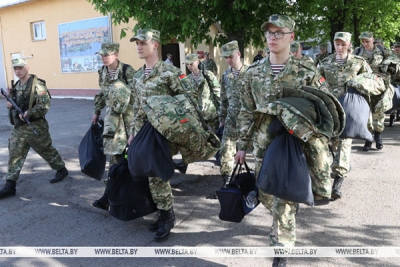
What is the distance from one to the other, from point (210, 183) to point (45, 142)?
2.66 m

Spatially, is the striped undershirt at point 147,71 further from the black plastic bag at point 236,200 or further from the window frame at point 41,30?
the window frame at point 41,30

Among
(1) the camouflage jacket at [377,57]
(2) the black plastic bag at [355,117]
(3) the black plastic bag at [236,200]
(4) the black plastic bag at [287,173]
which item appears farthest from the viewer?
(1) the camouflage jacket at [377,57]

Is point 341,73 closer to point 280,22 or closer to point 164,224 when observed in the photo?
point 280,22

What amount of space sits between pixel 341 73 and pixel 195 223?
2.88m

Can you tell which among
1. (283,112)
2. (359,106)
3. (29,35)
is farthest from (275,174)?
(29,35)

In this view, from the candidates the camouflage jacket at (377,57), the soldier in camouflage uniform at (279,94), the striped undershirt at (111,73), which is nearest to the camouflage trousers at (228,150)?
the striped undershirt at (111,73)

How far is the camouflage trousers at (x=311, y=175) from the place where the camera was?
9.75ft

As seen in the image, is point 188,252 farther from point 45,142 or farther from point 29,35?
point 29,35

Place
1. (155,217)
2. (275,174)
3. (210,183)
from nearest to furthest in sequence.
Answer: (275,174) → (155,217) → (210,183)

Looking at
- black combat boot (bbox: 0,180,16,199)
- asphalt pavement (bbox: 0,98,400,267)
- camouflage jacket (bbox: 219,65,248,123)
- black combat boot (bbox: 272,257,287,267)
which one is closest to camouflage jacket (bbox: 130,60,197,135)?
asphalt pavement (bbox: 0,98,400,267)

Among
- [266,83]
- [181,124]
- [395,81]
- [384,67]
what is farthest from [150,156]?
[395,81]

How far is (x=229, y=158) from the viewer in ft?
17.5

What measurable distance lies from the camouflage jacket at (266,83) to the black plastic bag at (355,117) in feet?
5.60

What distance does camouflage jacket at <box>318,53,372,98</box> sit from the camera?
5.06 metres
